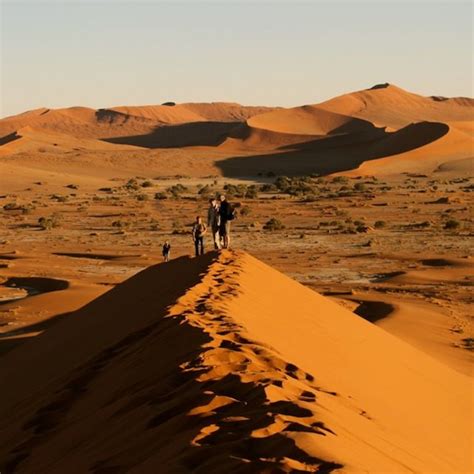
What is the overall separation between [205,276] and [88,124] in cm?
18186

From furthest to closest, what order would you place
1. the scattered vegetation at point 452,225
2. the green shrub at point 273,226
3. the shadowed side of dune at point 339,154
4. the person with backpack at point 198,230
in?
the shadowed side of dune at point 339,154, the green shrub at point 273,226, the scattered vegetation at point 452,225, the person with backpack at point 198,230

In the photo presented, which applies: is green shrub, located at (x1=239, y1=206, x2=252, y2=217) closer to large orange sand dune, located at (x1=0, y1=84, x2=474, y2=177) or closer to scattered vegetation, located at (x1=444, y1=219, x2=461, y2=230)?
scattered vegetation, located at (x1=444, y1=219, x2=461, y2=230)

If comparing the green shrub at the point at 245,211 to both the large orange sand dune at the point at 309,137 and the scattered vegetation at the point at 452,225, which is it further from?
the large orange sand dune at the point at 309,137

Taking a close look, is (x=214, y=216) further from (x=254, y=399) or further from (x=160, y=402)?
(x=254, y=399)

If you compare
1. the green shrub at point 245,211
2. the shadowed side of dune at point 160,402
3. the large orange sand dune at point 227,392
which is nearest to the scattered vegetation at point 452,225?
the green shrub at point 245,211

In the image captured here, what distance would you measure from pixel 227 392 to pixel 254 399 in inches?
12.3

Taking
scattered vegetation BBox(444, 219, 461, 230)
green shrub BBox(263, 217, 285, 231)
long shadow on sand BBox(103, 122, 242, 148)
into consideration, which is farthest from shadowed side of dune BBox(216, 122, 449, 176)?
scattered vegetation BBox(444, 219, 461, 230)

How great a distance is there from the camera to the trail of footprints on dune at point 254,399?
5.20 metres

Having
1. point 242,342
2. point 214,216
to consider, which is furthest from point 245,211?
point 242,342

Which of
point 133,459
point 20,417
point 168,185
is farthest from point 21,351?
point 168,185

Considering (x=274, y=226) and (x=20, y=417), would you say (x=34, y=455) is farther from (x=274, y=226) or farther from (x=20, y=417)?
(x=274, y=226)

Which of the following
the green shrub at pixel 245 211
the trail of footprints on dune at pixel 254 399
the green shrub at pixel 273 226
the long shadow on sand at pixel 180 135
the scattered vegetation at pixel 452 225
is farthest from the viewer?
the long shadow on sand at pixel 180 135

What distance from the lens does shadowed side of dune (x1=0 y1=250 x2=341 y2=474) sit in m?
5.38

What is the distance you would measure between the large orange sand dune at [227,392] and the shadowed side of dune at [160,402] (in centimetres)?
2
